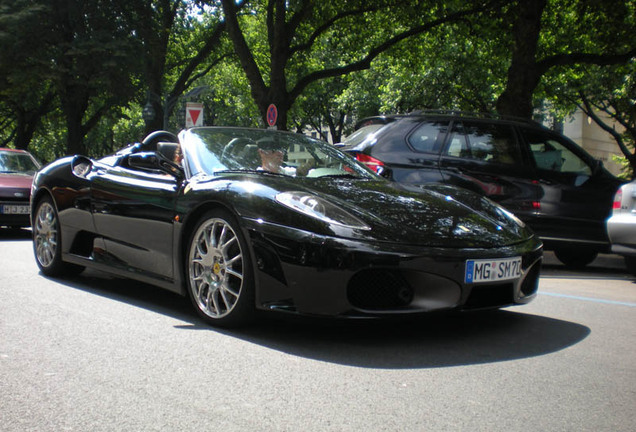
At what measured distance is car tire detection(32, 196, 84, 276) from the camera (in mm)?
6309

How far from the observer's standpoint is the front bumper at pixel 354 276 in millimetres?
3814

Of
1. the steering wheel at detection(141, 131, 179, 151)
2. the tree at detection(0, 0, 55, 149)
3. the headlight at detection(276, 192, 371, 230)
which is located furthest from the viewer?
the tree at detection(0, 0, 55, 149)

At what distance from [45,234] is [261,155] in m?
2.51

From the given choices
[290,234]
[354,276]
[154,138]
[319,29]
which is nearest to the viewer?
[354,276]

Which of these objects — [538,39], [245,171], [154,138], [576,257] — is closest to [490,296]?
[245,171]

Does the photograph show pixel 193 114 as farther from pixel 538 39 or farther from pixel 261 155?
pixel 261 155

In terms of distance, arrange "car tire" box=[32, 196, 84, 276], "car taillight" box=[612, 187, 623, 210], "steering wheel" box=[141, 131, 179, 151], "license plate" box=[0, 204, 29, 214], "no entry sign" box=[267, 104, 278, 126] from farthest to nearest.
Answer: "no entry sign" box=[267, 104, 278, 126], "license plate" box=[0, 204, 29, 214], "car taillight" box=[612, 187, 623, 210], "car tire" box=[32, 196, 84, 276], "steering wheel" box=[141, 131, 179, 151]

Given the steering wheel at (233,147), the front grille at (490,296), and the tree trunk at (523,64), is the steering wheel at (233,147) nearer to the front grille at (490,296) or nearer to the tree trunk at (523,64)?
the front grille at (490,296)

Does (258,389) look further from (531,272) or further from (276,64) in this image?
(276,64)

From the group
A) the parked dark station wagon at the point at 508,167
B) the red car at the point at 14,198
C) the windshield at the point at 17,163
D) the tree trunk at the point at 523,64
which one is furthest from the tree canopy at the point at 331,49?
the red car at the point at 14,198

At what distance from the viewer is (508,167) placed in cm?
851

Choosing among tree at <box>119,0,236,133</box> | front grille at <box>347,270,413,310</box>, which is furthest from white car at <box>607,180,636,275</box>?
tree at <box>119,0,236,133</box>

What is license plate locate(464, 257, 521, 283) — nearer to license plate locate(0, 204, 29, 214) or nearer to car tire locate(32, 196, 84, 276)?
car tire locate(32, 196, 84, 276)

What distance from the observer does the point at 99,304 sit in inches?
208
